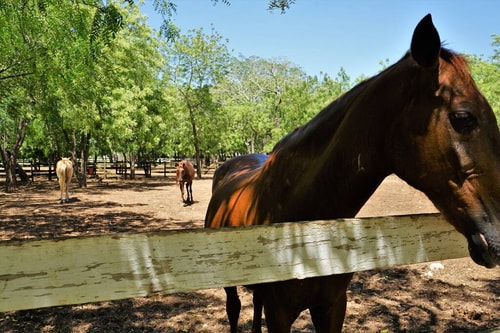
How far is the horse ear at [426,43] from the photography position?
133 centimetres

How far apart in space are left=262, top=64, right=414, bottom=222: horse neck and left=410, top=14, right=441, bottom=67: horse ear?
167 millimetres

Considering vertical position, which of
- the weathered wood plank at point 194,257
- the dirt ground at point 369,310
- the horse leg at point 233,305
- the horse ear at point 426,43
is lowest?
the dirt ground at point 369,310

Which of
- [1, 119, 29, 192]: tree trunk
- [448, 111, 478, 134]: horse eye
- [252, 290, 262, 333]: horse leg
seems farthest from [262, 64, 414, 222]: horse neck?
[1, 119, 29, 192]: tree trunk

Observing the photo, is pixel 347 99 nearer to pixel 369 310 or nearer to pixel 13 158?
pixel 369 310

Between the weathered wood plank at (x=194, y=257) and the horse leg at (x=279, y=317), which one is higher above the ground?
the weathered wood plank at (x=194, y=257)

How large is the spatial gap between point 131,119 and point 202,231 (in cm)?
2191


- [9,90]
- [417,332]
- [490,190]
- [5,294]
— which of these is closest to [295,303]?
[490,190]

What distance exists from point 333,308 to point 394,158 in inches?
38.4

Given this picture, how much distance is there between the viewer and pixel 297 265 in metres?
1.55

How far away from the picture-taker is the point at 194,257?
1.39 metres

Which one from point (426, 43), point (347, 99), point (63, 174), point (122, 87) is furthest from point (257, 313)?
point (122, 87)

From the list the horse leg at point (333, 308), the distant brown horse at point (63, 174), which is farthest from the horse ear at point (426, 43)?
the distant brown horse at point (63, 174)

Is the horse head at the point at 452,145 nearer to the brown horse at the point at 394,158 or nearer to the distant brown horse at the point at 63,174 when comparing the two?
the brown horse at the point at 394,158

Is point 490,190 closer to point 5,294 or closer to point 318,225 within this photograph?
point 318,225
